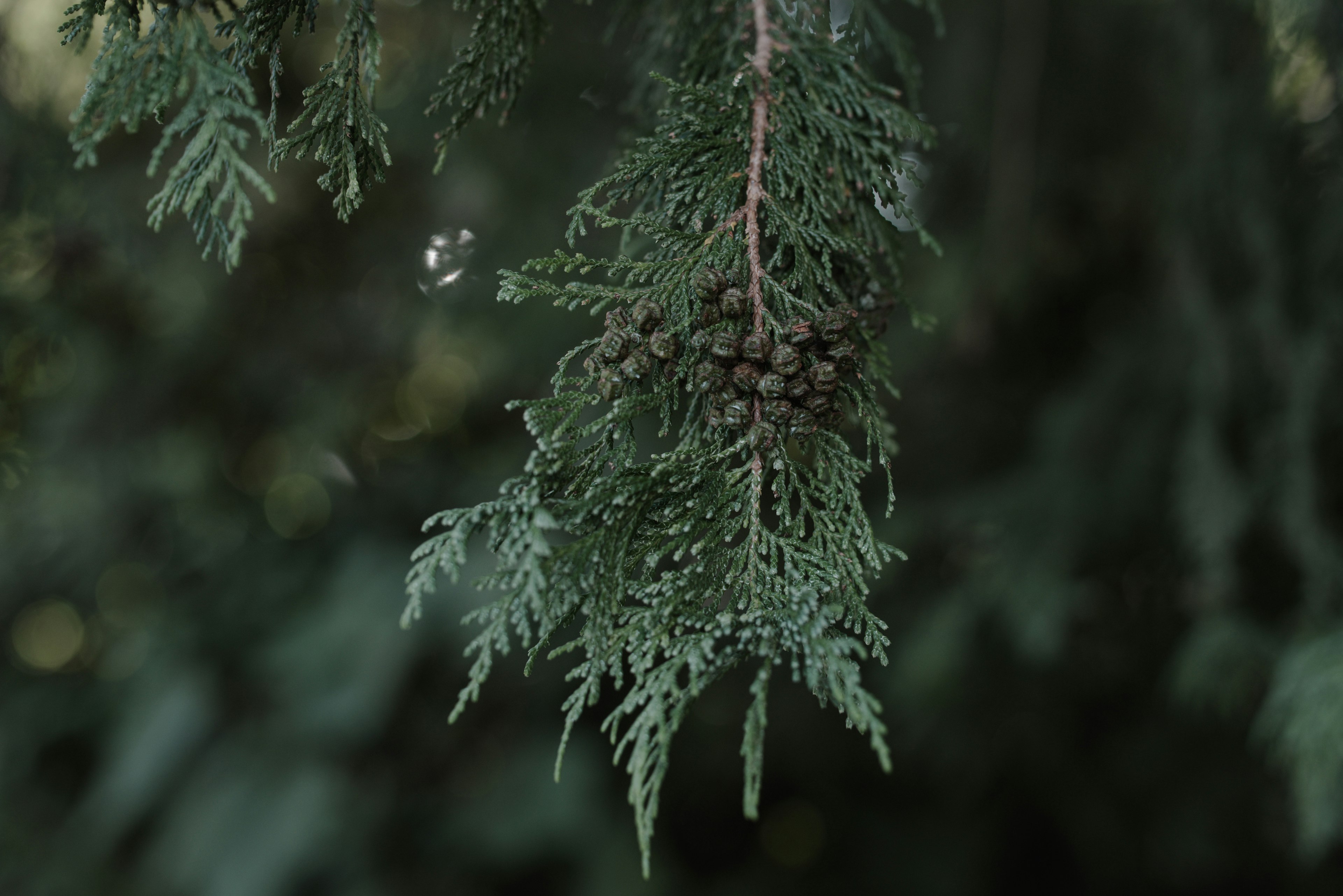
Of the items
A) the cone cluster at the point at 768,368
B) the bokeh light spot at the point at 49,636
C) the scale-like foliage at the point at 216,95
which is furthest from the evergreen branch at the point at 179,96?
the bokeh light spot at the point at 49,636

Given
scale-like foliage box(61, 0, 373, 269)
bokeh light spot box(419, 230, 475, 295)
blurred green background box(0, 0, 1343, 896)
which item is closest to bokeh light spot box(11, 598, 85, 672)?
blurred green background box(0, 0, 1343, 896)

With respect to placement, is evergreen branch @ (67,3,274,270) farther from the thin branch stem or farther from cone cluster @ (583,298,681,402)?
the thin branch stem

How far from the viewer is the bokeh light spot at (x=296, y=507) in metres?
4.09

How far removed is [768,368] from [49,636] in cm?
611

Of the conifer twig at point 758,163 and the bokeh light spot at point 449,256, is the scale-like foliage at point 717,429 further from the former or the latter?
the bokeh light spot at point 449,256

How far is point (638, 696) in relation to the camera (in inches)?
25.5

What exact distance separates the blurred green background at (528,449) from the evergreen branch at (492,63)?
1.28 meters

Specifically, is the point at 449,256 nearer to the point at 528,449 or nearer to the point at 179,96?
the point at 179,96

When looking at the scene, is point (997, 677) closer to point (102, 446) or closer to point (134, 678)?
point (134, 678)

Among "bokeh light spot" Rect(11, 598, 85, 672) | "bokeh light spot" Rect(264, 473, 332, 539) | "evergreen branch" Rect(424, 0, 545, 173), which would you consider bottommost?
"evergreen branch" Rect(424, 0, 545, 173)

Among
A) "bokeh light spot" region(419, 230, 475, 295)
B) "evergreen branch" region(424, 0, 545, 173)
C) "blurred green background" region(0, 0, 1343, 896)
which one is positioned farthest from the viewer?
"blurred green background" region(0, 0, 1343, 896)

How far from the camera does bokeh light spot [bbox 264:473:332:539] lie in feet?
13.4

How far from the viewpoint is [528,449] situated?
135 inches

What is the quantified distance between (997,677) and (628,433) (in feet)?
9.22
